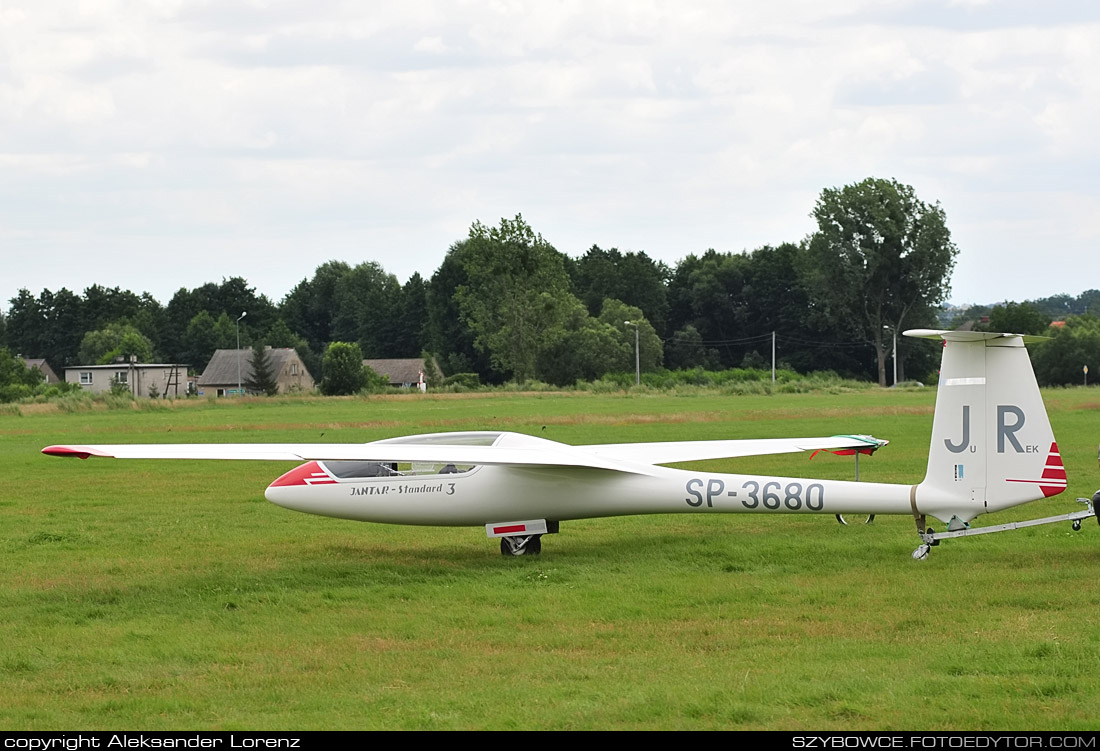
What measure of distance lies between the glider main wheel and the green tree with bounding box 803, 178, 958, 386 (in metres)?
88.8

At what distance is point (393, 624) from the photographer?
10.1 m

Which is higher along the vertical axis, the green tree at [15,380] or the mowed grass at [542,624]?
the green tree at [15,380]

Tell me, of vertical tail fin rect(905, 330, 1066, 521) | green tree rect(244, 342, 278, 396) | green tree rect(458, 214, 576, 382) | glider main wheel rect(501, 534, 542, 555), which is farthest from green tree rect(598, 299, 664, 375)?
vertical tail fin rect(905, 330, 1066, 521)

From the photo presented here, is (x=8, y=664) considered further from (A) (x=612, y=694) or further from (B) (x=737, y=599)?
(B) (x=737, y=599)

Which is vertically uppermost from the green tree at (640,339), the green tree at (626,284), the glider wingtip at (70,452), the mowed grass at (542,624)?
the green tree at (626,284)

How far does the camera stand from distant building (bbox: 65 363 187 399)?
113 meters

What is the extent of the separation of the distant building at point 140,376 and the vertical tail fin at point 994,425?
107m

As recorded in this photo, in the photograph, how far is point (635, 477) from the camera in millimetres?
13164

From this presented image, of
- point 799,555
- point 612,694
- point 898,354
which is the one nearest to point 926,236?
point 898,354

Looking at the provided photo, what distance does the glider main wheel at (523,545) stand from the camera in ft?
44.6

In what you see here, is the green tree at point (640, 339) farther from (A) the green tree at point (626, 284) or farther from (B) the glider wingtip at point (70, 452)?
(B) the glider wingtip at point (70, 452)

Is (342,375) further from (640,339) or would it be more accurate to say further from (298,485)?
(298,485)

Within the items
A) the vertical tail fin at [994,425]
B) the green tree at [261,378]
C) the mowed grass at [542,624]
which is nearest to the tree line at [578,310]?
the green tree at [261,378]

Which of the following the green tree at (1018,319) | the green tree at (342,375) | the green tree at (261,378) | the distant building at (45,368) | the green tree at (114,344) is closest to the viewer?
the green tree at (342,375)
